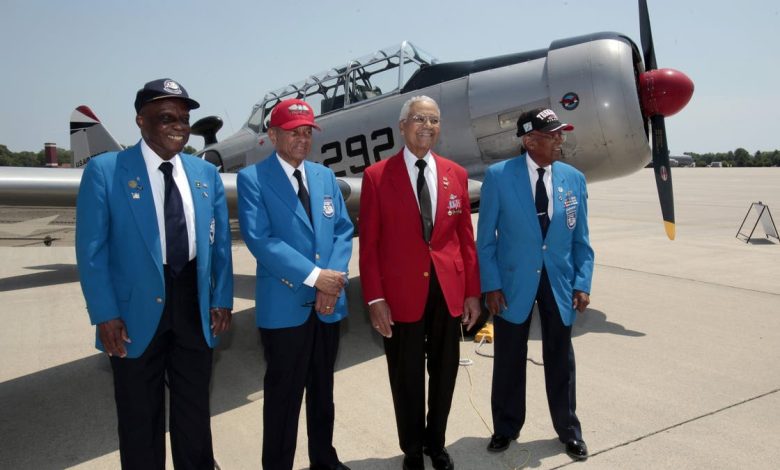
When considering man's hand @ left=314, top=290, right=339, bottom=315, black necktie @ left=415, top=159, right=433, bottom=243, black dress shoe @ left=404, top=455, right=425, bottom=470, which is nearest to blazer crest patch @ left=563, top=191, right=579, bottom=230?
black necktie @ left=415, top=159, right=433, bottom=243

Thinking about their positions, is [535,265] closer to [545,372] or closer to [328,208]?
[545,372]

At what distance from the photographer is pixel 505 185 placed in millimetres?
2672

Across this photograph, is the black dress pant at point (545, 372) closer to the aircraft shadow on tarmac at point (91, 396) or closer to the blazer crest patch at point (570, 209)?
the aircraft shadow on tarmac at point (91, 396)

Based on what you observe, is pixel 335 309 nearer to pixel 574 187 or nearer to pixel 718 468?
pixel 574 187

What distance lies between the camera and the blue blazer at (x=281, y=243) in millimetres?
2232

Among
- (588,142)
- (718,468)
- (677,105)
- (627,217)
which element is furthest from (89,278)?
(627,217)

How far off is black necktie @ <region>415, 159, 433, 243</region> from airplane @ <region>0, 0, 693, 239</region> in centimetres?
189

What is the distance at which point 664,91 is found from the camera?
4871 mm

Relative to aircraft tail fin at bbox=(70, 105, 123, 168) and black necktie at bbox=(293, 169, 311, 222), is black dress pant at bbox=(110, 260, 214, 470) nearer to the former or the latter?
black necktie at bbox=(293, 169, 311, 222)

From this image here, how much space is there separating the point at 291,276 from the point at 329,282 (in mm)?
163

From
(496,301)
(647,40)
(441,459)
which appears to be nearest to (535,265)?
(496,301)

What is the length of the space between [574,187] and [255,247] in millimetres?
1636

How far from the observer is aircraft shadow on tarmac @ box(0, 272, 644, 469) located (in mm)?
2797

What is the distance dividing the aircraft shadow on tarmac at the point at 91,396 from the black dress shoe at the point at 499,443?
3.3 inches
